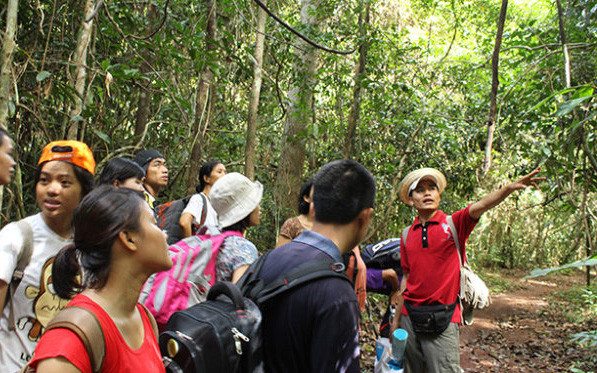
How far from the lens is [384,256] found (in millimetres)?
4000

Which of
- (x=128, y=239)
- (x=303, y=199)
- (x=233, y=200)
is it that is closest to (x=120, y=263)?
(x=128, y=239)

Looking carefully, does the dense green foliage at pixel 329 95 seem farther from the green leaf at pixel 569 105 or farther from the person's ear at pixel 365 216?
the person's ear at pixel 365 216

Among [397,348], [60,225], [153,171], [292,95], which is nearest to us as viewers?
[60,225]

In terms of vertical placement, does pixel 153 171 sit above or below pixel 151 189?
above

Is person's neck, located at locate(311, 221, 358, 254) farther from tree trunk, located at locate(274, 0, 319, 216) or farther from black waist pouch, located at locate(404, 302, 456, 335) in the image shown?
tree trunk, located at locate(274, 0, 319, 216)

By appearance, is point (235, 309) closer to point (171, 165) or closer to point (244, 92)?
point (171, 165)

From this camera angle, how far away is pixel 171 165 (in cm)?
673

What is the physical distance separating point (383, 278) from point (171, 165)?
4063mm

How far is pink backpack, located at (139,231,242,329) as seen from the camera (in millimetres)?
2051

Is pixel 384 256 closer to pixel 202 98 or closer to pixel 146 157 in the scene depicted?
pixel 146 157

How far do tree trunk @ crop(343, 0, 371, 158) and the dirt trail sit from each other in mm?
3591

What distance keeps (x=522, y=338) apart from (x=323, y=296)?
772cm

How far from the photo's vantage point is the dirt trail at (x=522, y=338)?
6242mm

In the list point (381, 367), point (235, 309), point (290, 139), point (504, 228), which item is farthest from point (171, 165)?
point (504, 228)
